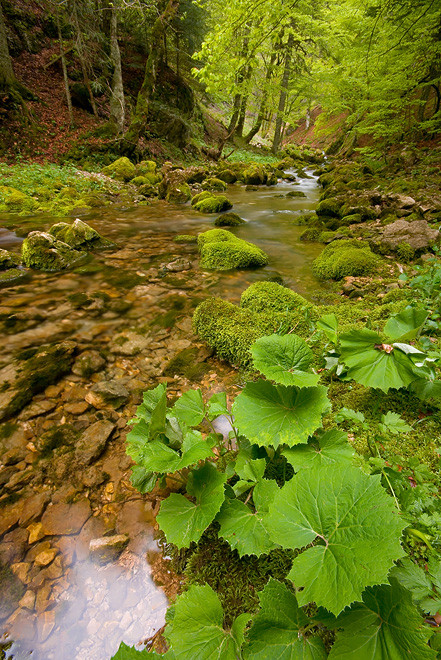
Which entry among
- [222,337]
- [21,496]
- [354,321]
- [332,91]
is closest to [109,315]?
[222,337]

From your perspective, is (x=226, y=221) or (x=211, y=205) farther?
(x=211, y=205)

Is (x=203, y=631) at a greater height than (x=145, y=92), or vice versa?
(x=145, y=92)

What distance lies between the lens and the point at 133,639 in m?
1.38

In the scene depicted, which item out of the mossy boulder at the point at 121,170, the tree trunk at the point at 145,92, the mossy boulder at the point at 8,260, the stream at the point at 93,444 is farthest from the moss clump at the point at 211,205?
the tree trunk at the point at 145,92

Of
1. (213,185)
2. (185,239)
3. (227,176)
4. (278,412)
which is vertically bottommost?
(185,239)

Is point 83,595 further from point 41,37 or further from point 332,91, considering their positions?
point 41,37

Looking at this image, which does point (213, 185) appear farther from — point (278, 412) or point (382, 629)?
point (382, 629)

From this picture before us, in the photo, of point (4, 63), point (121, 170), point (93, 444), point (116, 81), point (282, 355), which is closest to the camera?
point (282, 355)

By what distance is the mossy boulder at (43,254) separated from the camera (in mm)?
5383

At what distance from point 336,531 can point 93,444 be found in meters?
2.03

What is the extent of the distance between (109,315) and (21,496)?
97.3 inches

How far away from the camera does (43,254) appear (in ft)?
17.7

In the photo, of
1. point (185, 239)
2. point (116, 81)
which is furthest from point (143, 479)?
point (116, 81)

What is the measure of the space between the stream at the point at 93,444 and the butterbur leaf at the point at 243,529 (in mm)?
512
